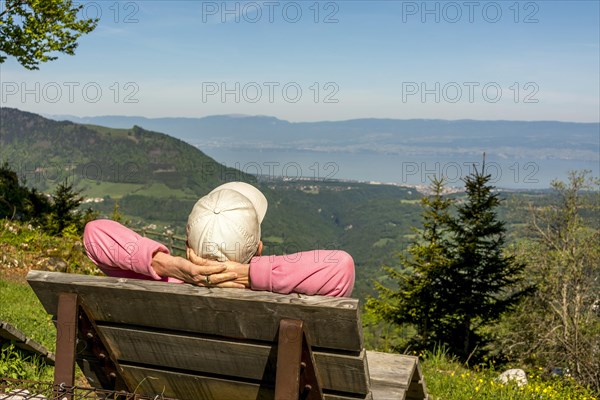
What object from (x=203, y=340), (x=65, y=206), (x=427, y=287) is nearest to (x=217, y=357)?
(x=203, y=340)

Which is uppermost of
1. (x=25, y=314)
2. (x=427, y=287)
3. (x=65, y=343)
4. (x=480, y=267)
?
(x=65, y=343)

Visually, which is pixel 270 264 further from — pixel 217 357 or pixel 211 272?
pixel 217 357

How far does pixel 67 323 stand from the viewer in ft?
8.18

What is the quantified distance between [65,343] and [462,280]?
2012 centimetres

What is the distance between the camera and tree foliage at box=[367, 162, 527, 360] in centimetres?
2088

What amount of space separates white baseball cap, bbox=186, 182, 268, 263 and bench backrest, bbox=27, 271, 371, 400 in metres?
0.22

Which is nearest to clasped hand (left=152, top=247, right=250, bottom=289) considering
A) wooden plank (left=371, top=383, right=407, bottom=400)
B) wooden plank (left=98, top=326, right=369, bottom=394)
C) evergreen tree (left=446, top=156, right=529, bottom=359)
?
wooden plank (left=98, top=326, right=369, bottom=394)

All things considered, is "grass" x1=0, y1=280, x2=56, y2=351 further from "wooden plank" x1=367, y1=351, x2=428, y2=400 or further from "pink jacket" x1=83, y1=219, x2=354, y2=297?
"wooden plank" x1=367, y1=351, x2=428, y2=400

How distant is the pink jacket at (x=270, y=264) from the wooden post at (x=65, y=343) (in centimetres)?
26

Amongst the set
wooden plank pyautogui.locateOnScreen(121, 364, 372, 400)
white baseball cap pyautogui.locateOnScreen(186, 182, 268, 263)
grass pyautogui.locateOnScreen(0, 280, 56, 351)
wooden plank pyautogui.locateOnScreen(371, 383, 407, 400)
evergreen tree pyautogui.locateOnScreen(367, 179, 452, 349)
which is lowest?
evergreen tree pyautogui.locateOnScreen(367, 179, 452, 349)

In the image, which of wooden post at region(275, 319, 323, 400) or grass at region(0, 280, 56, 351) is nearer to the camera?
wooden post at region(275, 319, 323, 400)

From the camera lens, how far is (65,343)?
254 centimetres

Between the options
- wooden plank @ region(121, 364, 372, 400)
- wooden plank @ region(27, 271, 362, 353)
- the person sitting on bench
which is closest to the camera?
wooden plank @ region(27, 271, 362, 353)

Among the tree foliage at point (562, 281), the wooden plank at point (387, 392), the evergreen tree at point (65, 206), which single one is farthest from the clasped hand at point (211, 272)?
the tree foliage at point (562, 281)
